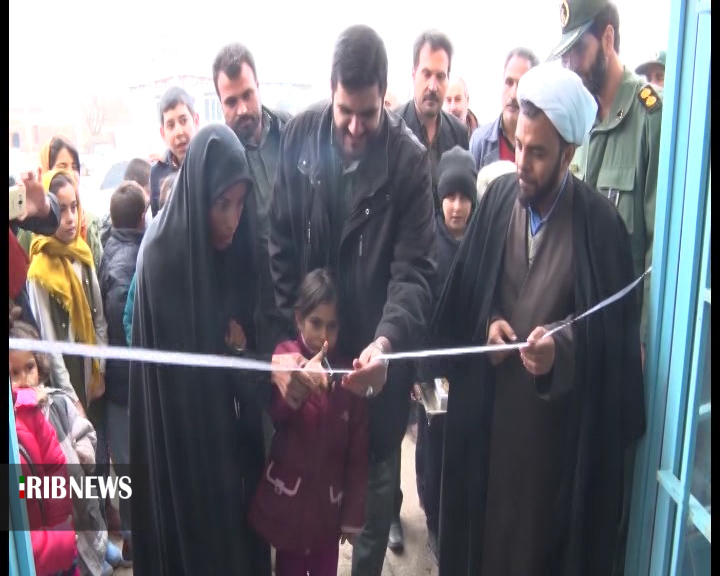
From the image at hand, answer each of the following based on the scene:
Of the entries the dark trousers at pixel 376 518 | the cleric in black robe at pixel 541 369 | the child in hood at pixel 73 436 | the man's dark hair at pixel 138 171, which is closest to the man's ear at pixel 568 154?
the cleric in black robe at pixel 541 369

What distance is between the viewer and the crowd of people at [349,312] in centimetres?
186

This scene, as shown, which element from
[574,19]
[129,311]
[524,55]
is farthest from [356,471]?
[574,19]

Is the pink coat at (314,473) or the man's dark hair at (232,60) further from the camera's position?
the pink coat at (314,473)

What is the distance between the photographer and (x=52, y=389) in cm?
194

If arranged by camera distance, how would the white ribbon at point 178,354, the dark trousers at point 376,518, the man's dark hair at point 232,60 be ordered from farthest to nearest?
the dark trousers at point 376,518 → the white ribbon at point 178,354 → the man's dark hair at point 232,60

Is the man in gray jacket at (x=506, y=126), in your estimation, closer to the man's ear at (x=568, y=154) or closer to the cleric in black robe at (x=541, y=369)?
the cleric in black robe at (x=541, y=369)

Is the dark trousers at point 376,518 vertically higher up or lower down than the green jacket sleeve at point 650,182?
lower down

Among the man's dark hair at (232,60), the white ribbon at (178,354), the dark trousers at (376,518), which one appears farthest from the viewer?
the dark trousers at (376,518)

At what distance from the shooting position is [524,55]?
1.90 metres

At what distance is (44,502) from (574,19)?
2004mm

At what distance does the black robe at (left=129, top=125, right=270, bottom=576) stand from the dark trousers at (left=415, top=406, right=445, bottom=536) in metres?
0.48

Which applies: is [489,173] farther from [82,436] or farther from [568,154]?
[82,436]

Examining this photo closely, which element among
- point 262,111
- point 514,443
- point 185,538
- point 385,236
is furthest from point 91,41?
point 514,443

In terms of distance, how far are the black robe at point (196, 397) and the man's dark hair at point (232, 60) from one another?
15 cm
